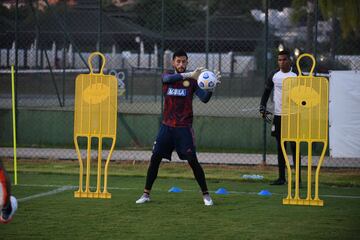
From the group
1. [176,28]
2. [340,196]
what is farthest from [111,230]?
[176,28]

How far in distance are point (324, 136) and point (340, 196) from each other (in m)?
1.76

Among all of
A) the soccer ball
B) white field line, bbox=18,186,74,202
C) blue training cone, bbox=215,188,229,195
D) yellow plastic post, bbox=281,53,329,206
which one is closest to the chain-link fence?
blue training cone, bbox=215,188,229,195

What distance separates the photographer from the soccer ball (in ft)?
32.7

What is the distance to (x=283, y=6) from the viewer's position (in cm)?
2097

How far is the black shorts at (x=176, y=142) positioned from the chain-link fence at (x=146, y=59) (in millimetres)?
4537

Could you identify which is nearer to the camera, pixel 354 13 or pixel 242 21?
pixel 354 13

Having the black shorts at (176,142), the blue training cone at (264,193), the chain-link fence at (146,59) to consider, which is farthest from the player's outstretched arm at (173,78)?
the chain-link fence at (146,59)

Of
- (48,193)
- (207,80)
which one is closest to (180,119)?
(207,80)

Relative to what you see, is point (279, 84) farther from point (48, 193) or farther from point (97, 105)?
point (48, 193)

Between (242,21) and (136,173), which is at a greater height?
(242,21)

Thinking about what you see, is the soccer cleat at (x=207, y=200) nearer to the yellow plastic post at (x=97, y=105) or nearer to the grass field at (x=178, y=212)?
the grass field at (x=178, y=212)

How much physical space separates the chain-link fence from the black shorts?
4.54m

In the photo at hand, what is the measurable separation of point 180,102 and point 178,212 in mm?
1469

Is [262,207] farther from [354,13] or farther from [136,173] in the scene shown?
[354,13]
